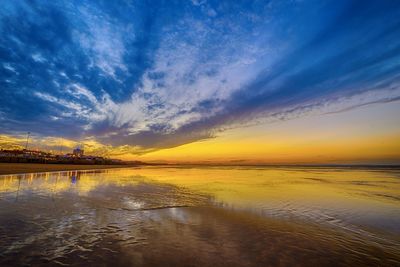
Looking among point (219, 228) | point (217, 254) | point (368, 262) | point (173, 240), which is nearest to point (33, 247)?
point (173, 240)

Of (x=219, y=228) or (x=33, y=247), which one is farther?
(x=219, y=228)

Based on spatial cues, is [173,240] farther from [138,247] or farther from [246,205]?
[246,205]

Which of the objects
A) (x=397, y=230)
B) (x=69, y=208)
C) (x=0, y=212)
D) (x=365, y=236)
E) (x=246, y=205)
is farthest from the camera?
(x=246, y=205)

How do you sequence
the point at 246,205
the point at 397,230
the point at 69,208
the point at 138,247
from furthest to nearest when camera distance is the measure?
1. the point at 246,205
2. the point at 69,208
3. the point at 397,230
4. the point at 138,247

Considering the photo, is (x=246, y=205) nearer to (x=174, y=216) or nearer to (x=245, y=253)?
(x=174, y=216)

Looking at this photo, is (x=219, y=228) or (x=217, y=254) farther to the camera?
(x=219, y=228)

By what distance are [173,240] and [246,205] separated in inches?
247

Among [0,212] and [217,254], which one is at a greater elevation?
[0,212]

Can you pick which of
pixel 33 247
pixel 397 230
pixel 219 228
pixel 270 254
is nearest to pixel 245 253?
pixel 270 254

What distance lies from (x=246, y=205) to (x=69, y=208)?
9051mm

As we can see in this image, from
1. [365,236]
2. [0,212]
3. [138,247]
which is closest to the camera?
[138,247]

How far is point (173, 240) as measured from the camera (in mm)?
5656

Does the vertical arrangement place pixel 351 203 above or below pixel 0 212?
below

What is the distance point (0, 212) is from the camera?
7977 millimetres
